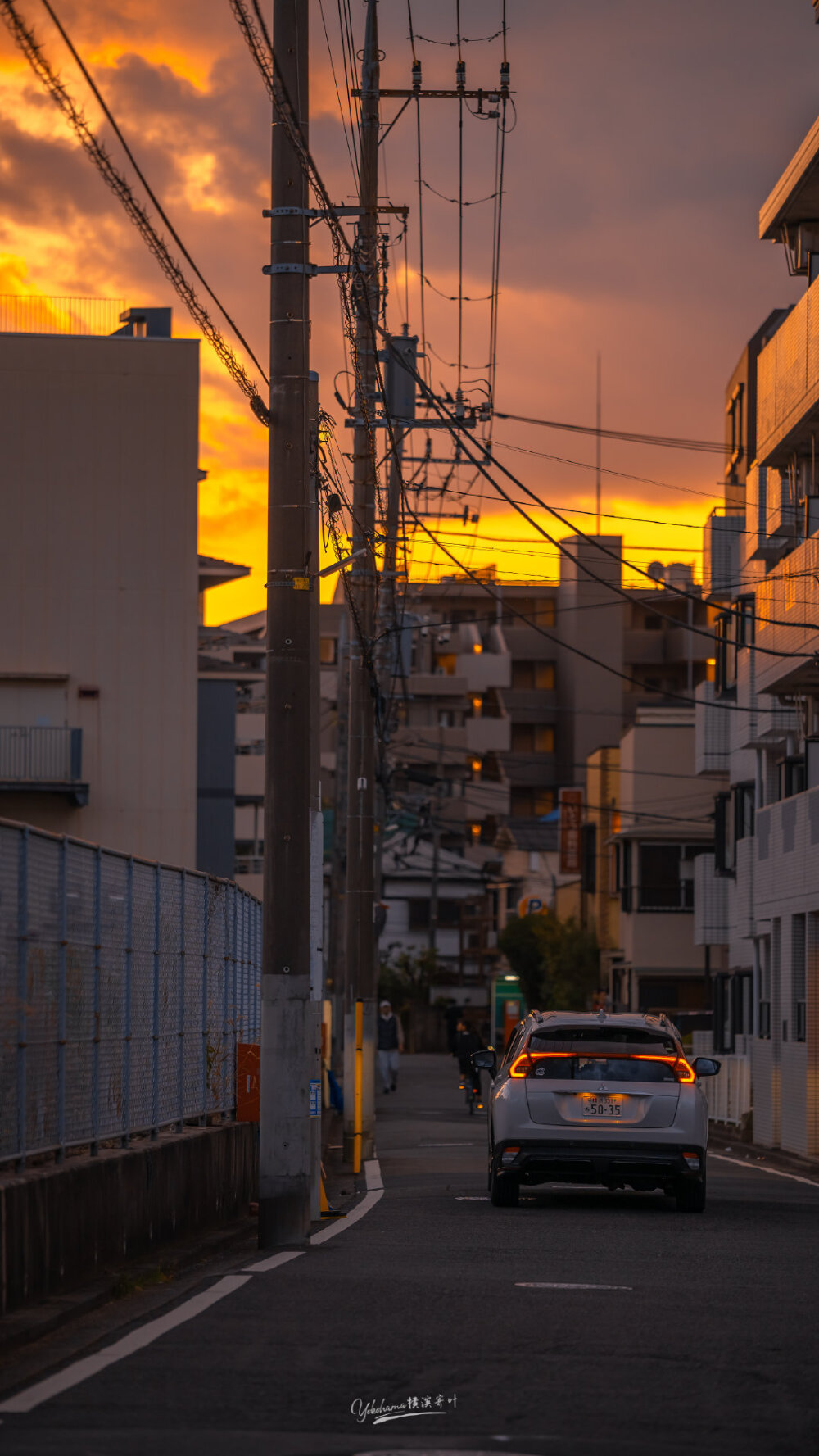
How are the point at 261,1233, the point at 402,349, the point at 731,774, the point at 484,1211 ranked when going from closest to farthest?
the point at 261,1233 → the point at 484,1211 → the point at 402,349 → the point at 731,774

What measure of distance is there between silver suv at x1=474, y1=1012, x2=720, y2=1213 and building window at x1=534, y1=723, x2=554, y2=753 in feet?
312

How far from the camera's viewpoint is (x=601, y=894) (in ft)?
238

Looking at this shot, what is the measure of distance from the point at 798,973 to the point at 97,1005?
2306 centimetres

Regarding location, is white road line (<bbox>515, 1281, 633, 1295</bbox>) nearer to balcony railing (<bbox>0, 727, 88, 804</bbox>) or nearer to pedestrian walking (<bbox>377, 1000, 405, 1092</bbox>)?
pedestrian walking (<bbox>377, 1000, 405, 1092</bbox>)

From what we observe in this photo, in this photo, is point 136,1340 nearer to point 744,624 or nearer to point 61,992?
point 61,992

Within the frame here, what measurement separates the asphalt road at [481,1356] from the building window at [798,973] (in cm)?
1931

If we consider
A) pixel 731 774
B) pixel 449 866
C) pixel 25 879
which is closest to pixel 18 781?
pixel 731 774

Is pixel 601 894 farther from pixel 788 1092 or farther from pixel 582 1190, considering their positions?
pixel 582 1190

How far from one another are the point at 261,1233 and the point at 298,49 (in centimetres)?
795

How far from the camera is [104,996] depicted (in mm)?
13000

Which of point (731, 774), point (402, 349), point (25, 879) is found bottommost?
point (25, 879)

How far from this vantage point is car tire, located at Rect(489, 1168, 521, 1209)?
16922 mm

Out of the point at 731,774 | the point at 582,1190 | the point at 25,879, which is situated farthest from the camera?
the point at 731,774

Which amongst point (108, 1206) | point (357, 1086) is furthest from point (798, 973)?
point (108, 1206)
